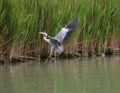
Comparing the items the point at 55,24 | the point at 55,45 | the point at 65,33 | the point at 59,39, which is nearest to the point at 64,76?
the point at 55,45

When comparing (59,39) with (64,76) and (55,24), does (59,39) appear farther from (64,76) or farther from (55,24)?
(55,24)

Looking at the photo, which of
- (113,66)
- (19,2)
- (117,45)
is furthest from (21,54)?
(117,45)

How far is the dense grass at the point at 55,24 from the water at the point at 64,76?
416 millimetres

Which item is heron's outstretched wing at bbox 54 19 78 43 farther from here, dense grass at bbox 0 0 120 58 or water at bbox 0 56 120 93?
dense grass at bbox 0 0 120 58

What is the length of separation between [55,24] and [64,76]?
2596 mm

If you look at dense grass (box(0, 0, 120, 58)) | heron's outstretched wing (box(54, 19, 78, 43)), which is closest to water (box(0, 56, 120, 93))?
dense grass (box(0, 0, 120, 58))

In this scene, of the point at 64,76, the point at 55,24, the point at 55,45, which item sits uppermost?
the point at 55,24

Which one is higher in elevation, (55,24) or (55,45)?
(55,24)

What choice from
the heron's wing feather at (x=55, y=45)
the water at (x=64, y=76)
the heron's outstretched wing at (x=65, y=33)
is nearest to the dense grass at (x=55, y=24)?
the water at (x=64, y=76)

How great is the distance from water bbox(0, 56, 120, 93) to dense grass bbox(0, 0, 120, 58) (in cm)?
42

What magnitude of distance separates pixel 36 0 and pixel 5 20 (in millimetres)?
983

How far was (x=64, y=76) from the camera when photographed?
31.3 ft

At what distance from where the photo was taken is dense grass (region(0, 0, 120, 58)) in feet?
36.8

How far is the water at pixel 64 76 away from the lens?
827cm
